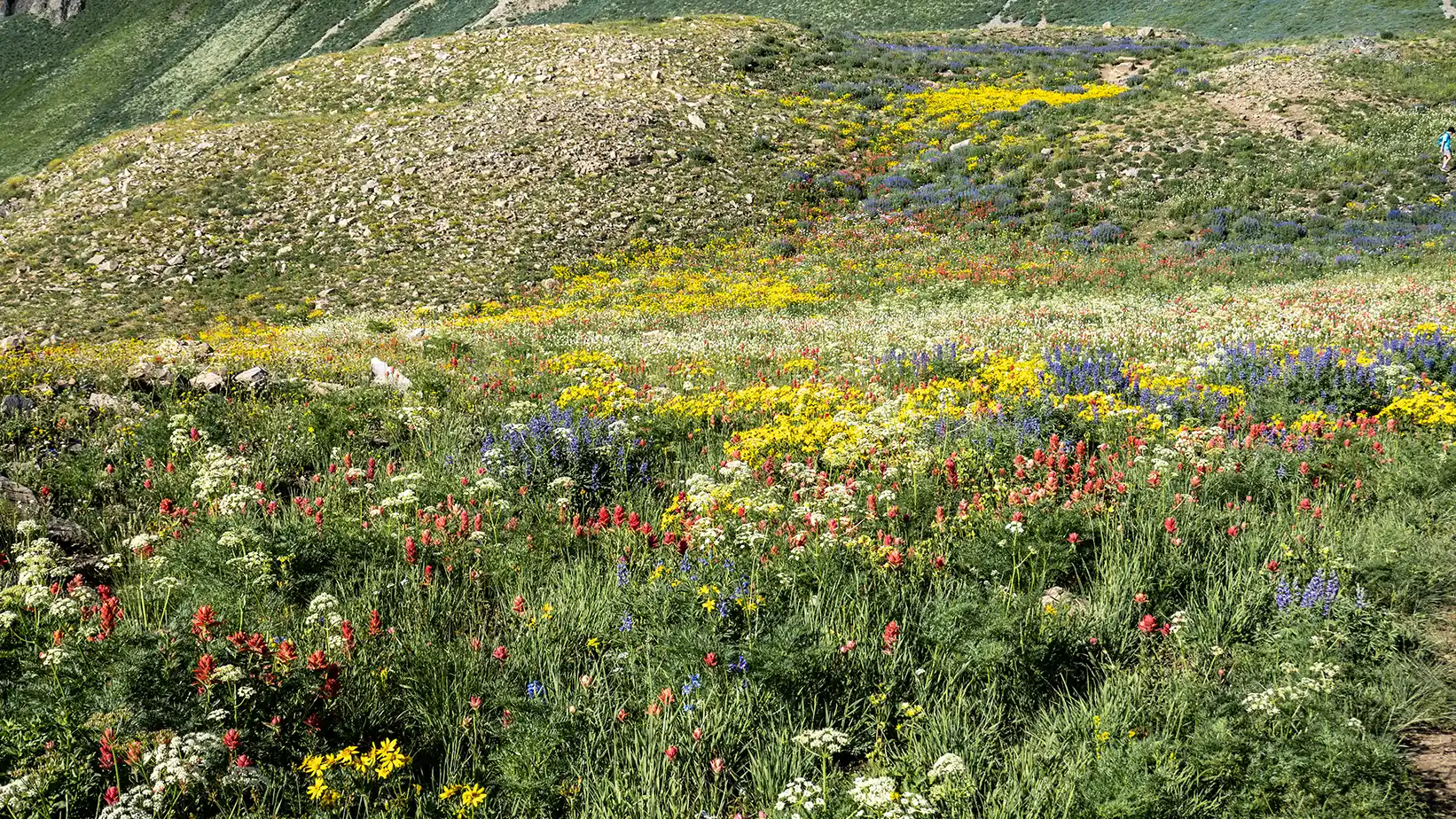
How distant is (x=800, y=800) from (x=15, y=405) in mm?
8986

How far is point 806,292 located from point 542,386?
12.9 m

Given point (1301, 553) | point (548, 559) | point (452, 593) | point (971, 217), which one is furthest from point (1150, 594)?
point (971, 217)

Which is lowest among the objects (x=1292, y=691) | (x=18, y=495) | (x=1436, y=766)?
(x=1436, y=766)

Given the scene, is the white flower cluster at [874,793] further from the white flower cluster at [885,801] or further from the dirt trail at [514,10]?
the dirt trail at [514,10]

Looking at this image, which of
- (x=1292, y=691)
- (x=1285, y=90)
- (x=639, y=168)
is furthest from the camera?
(x=1285, y=90)

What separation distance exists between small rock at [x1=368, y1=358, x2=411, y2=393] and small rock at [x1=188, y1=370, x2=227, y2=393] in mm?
1782

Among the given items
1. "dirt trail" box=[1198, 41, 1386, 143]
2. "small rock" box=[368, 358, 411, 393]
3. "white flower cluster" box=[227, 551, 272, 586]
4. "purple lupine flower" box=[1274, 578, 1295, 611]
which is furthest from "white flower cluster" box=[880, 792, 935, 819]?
"dirt trail" box=[1198, 41, 1386, 143]

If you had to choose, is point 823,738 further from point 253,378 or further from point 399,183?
point 399,183

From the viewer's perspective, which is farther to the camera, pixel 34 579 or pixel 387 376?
pixel 387 376

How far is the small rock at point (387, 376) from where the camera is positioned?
9.51 m

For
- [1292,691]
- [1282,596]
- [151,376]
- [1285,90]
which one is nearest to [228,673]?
[1292,691]

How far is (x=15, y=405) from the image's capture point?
24.1 feet

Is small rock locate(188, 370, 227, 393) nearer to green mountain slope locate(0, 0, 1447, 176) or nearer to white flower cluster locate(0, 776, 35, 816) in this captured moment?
white flower cluster locate(0, 776, 35, 816)

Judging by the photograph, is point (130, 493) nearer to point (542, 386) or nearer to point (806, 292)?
point (542, 386)
